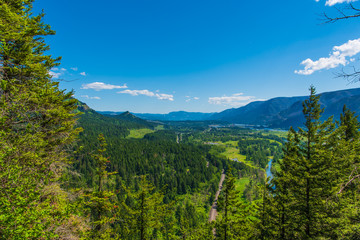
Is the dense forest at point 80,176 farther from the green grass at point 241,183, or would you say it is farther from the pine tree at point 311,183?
the green grass at point 241,183

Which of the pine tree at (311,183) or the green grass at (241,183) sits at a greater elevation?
the pine tree at (311,183)

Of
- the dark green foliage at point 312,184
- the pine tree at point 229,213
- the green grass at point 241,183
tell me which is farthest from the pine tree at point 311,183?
the green grass at point 241,183

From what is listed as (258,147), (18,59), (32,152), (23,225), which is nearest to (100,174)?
(32,152)

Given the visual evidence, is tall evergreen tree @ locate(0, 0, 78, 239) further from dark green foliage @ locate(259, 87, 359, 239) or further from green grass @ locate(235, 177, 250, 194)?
green grass @ locate(235, 177, 250, 194)

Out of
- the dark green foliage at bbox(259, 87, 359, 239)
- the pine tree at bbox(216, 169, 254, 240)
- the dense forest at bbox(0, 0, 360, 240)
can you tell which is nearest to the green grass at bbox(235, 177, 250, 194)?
the dense forest at bbox(0, 0, 360, 240)

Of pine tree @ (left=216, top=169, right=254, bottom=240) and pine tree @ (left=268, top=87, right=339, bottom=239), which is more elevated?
pine tree @ (left=268, top=87, right=339, bottom=239)

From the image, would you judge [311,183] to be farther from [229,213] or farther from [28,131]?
[28,131]

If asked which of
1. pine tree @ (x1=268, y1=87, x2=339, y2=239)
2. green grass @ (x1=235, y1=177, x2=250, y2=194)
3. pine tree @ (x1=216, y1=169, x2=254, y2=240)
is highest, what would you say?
pine tree @ (x1=268, y1=87, x2=339, y2=239)

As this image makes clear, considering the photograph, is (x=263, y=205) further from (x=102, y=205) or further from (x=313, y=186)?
(x=102, y=205)

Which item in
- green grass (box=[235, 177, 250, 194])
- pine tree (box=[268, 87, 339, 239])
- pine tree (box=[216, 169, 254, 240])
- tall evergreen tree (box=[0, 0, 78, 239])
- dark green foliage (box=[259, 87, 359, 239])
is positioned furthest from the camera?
green grass (box=[235, 177, 250, 194])

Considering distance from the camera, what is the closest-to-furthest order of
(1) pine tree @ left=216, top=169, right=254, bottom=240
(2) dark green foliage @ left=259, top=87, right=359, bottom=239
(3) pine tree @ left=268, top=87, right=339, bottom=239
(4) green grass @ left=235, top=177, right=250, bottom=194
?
1. (2) dark green foliage @ left=259, top=87, right=359, bottom=239
2. (3) pine tree @ left=268, top=87, right=339, bottom=239
3. (1) pine tree @ left=216, top=169, right=254, bottom=240
4. (4) green grass @ left=235, top=177, right=250, bottom=194

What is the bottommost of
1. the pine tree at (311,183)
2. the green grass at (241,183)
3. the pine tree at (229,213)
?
the green grass at (241,183)

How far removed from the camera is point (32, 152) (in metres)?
8.42

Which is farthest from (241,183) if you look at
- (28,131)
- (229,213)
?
(28,131)
